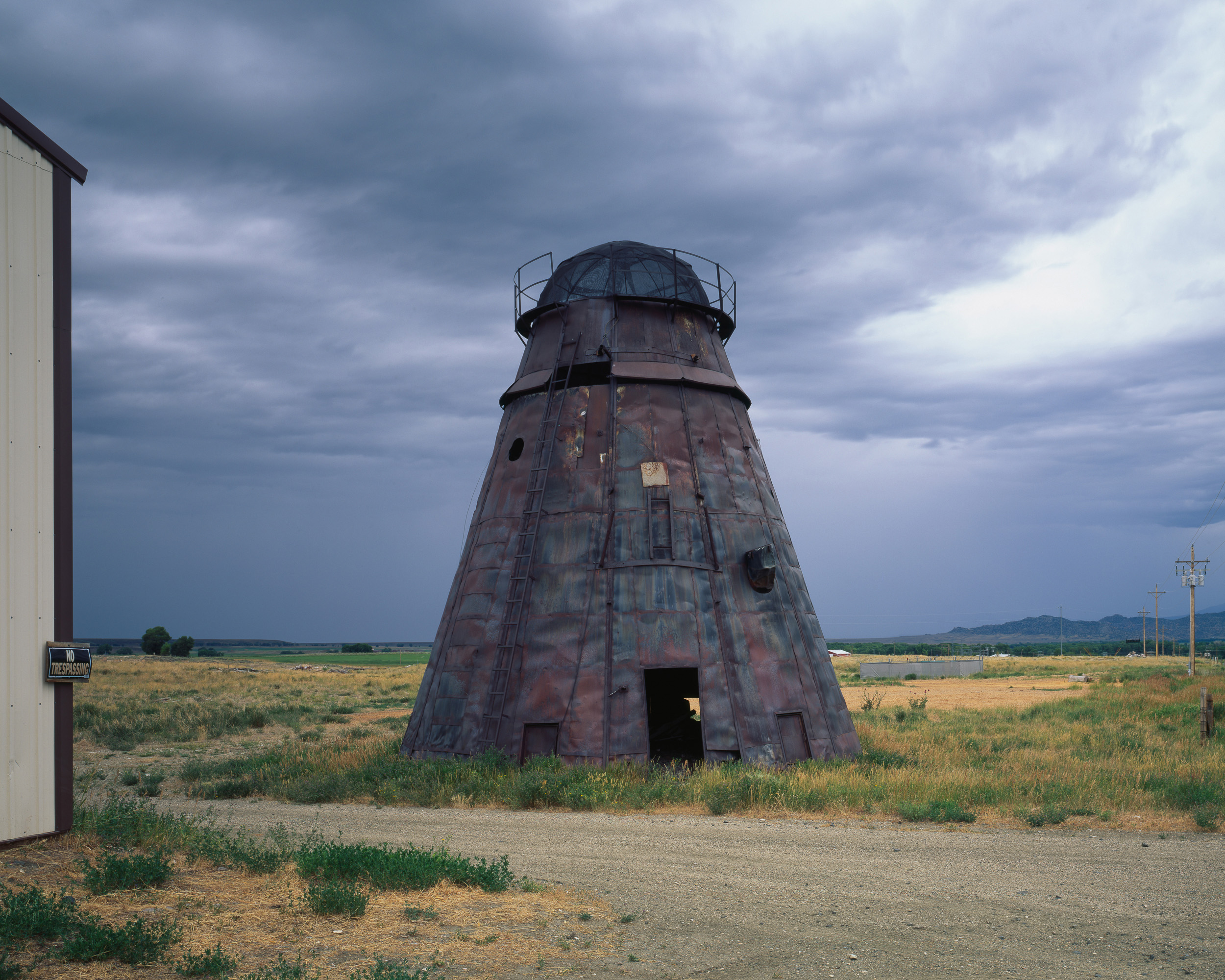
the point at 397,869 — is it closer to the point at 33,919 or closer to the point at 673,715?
the point at 33,919

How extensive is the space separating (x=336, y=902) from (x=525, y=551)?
10225mm

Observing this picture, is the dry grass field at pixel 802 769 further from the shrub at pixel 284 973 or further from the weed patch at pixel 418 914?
the shrub at pixel 284 973

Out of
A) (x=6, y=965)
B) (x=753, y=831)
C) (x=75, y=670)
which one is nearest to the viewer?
(x=6, y=965)

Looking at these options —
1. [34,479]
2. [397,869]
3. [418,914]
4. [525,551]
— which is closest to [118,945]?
[418,914]

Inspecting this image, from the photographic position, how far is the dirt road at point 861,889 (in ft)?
24.0

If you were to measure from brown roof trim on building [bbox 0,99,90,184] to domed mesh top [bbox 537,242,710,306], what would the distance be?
38.4 ft

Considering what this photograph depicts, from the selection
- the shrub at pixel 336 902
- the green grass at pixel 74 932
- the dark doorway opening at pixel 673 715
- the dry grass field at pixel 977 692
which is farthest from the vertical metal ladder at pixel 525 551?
the dry grass field at pixel 977 692

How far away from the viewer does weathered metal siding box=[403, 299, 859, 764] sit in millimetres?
16297

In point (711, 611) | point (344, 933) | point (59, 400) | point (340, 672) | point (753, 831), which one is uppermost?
point (59, 400)

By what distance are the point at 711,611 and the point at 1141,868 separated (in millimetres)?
8292

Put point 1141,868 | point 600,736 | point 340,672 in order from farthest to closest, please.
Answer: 1. point 340,672
2. point 600,736
3. point 1141,868

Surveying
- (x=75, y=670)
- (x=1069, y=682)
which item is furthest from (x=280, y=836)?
(x=1069, y=682)

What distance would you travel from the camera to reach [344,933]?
24.5 ft

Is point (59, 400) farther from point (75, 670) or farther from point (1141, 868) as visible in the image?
point (1141, 868)
